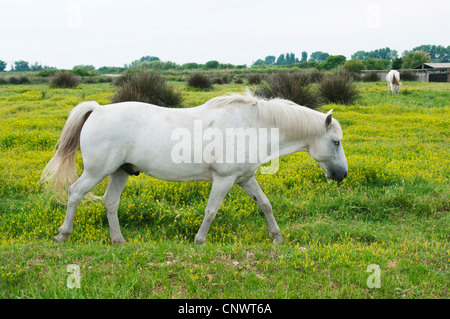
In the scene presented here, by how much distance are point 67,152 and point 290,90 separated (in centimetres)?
940

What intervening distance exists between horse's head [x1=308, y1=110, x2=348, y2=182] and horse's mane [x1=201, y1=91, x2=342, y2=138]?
4cm

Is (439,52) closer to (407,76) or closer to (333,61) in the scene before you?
(333,61)

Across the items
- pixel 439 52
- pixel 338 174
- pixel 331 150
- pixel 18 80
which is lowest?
pixel 338 174

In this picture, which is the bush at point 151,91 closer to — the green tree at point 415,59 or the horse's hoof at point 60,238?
the horse's hoof at point 60,238

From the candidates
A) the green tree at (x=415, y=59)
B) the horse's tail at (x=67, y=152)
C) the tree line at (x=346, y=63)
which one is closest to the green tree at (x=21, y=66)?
the tree line at (x=346, y=63)

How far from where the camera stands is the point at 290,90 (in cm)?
1262

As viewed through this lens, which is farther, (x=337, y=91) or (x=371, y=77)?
(x=371, y=77)

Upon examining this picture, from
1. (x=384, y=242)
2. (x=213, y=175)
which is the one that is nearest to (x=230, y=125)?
(x=213, y=175)

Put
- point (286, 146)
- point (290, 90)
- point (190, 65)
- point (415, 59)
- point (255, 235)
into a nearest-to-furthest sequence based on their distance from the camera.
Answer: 1. point (286, 146)
2. point (255, 235)
3. point (290, 90)
4. point (415, 59)
5. point (190, 65)

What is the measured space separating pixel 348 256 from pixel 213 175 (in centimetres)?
180

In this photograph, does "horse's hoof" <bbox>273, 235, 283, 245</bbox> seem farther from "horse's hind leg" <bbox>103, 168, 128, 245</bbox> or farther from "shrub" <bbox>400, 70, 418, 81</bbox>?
"shrub" <bbox>400, 70, 418, 81</bbox>

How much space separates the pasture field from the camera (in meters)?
3.20

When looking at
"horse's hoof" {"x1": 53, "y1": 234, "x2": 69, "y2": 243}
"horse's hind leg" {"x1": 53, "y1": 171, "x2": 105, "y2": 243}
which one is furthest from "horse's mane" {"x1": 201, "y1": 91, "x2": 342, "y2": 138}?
"horse's hoof" {"x1": 53, "y1": 234, "x2": 69, "y2": 243}

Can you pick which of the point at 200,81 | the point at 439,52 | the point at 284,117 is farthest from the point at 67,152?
the point at 439,52
